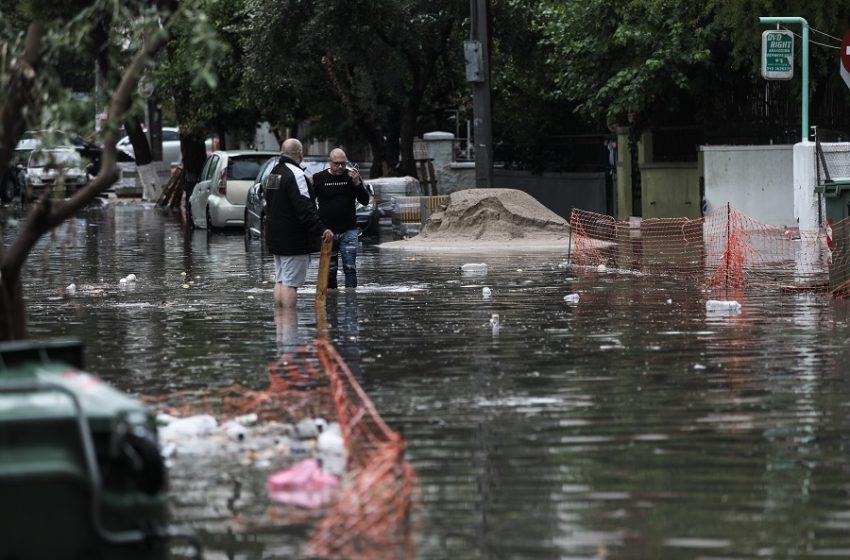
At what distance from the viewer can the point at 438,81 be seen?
3688cm

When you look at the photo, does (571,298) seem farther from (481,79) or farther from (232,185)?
(232,185)

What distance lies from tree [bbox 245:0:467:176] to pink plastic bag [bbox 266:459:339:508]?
2443 cm

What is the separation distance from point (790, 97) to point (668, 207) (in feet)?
12.0

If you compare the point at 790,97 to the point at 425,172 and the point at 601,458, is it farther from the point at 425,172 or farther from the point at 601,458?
Answer: the point at 601,458

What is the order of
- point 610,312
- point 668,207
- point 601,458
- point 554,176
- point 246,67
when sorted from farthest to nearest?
point 554,176 < point 246,67 < point 668,207 < point 610,312 < point 601,458

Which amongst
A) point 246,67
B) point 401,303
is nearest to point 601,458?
point 401,303

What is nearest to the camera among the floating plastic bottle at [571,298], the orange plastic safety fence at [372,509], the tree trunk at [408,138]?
Result: the orange plastic safety fence at [372,509]

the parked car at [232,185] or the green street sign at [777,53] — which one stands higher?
the green street sign at [777,53]

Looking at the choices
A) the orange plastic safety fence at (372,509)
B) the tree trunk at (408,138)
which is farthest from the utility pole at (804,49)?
the orange plastic safety fence at (372,509)

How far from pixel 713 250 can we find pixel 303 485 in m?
16.5

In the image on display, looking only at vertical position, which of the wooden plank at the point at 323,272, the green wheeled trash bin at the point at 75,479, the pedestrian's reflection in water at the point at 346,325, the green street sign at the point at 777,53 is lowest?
the pedestrian's reflection in water at the point at 346,325

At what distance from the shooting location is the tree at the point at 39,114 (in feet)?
27.6

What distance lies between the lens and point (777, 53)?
24.7 meters

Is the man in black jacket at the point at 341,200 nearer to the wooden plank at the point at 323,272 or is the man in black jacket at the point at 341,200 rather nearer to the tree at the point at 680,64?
the wooden plank at the point at 323,272
